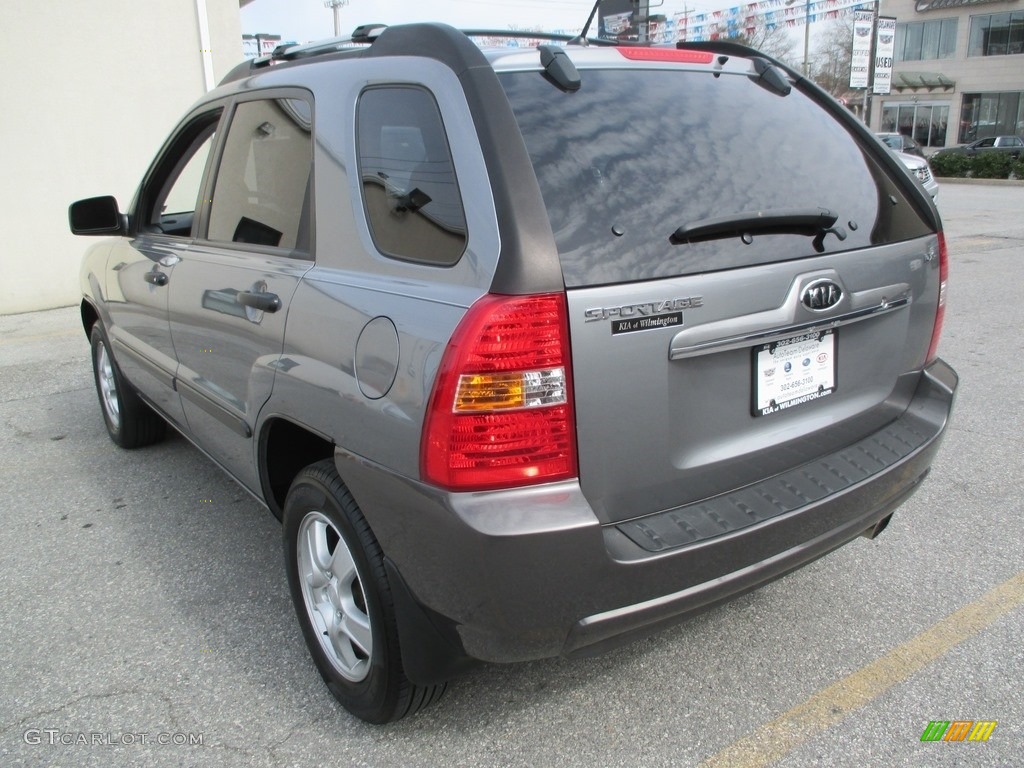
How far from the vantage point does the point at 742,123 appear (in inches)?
97.8

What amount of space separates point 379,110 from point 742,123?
105cm

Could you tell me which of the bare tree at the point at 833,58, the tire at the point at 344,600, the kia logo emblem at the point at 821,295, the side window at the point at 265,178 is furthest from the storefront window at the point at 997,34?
the tire at the point at 344,600

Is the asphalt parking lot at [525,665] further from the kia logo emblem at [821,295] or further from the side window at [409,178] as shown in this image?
the side window at [409,178]

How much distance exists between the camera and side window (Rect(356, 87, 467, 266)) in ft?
6.81

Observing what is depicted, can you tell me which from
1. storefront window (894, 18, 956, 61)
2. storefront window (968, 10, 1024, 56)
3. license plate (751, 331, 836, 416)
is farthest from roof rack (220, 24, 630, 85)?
storefront window (894, 18, 956, 61)

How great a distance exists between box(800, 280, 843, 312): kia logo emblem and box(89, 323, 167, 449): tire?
11.9 feet

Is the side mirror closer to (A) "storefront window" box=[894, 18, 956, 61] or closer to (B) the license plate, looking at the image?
(B) the license plate

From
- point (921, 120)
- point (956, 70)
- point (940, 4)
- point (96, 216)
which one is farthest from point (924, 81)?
point (96, 216)

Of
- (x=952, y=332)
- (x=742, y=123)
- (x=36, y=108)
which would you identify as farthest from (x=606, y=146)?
(x=36, y=108)

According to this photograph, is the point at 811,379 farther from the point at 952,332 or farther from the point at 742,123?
the point at 952,332

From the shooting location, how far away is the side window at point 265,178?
2.66 meters

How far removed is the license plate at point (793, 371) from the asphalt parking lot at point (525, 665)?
90 centimetres

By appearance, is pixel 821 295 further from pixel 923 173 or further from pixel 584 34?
pixel 923 173

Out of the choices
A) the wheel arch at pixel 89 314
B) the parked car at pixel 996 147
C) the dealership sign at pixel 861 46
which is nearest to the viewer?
the wheel arch at pixel 89 314
